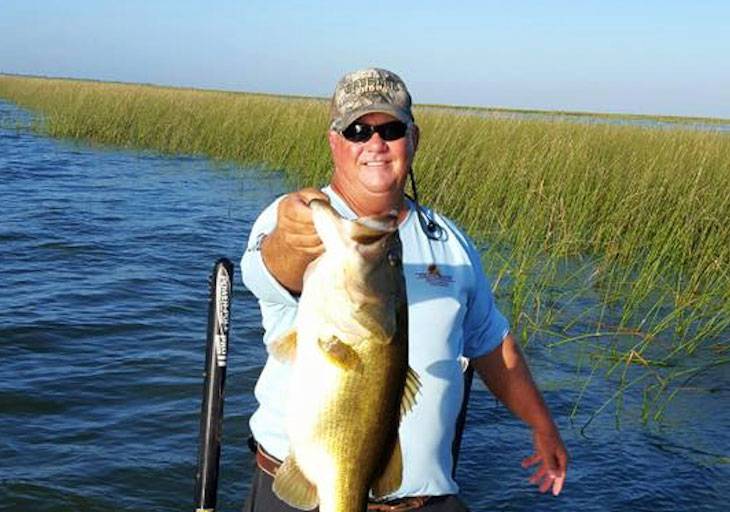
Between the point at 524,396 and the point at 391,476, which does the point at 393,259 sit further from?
the point at 524,396

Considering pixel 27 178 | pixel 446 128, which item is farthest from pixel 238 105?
pixel 446 128

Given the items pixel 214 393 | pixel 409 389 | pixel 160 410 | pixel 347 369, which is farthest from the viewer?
pixel 160 410

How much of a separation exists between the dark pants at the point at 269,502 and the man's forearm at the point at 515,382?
0.51 m

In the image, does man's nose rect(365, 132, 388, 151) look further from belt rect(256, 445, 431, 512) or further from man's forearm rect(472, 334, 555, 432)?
belt rect(256, 445, 431, 512)

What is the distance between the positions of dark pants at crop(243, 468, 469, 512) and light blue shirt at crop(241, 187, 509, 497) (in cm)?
4

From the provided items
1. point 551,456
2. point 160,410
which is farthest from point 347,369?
point 160,410

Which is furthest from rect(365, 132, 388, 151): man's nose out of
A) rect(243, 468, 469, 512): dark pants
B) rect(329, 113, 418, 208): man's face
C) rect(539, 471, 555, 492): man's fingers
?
rect(539, 471, 555, 492): man's fingers

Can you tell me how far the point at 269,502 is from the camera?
2783mm

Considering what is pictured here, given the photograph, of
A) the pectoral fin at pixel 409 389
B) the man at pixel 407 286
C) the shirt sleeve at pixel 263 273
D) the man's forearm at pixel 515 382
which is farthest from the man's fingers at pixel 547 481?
the shirt sleeve at pixel 263 273

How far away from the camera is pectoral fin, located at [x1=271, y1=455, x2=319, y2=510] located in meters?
2.31

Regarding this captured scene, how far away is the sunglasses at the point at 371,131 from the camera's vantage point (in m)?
2.78

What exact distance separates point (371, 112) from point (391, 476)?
1.11 meters

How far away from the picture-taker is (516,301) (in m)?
8.30

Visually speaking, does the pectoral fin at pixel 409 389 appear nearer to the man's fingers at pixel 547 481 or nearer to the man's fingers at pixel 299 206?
the man's fingers at pixel 299 206
